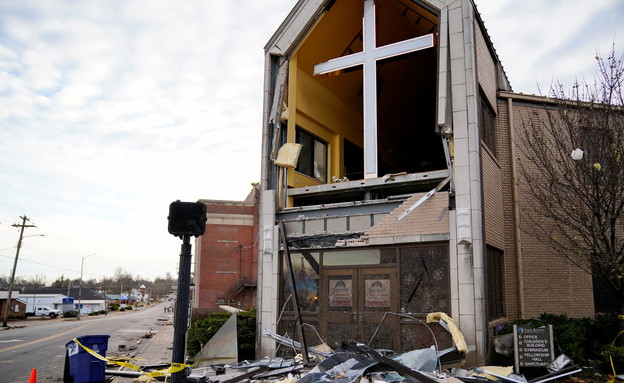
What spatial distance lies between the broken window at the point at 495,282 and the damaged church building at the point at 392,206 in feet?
0.19

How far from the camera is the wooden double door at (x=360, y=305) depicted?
12297 millimetres

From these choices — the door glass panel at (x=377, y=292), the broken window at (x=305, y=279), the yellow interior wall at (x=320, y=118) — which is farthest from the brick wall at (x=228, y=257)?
the door glass panel at (x=377, y=292)

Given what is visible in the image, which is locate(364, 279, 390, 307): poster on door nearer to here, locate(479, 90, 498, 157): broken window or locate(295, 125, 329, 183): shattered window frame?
locate(479, 90, 498, 157): broken window

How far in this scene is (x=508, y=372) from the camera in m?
10.3

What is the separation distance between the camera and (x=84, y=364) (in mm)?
11617

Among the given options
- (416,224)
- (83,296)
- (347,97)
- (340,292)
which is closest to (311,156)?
(347,97)

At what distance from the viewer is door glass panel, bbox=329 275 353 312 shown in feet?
42.6

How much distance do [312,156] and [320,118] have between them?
1357 mm

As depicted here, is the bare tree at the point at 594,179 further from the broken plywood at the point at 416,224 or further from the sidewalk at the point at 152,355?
the sidewalk at the point at 152,355

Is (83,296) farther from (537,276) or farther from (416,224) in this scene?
(416,224)

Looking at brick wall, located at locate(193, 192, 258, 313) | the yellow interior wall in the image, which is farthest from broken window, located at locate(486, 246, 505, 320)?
brick wall, located at locate(193, 192, 258, 313)

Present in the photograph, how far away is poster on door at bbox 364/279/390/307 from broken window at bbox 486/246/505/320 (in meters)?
2.41

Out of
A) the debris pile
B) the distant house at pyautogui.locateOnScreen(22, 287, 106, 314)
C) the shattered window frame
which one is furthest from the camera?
the distant house at pyautogui.locateOnScreen(22, 287, 106, 314)

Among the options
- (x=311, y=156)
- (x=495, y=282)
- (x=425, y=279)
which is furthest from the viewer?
(x=311, y=156)
